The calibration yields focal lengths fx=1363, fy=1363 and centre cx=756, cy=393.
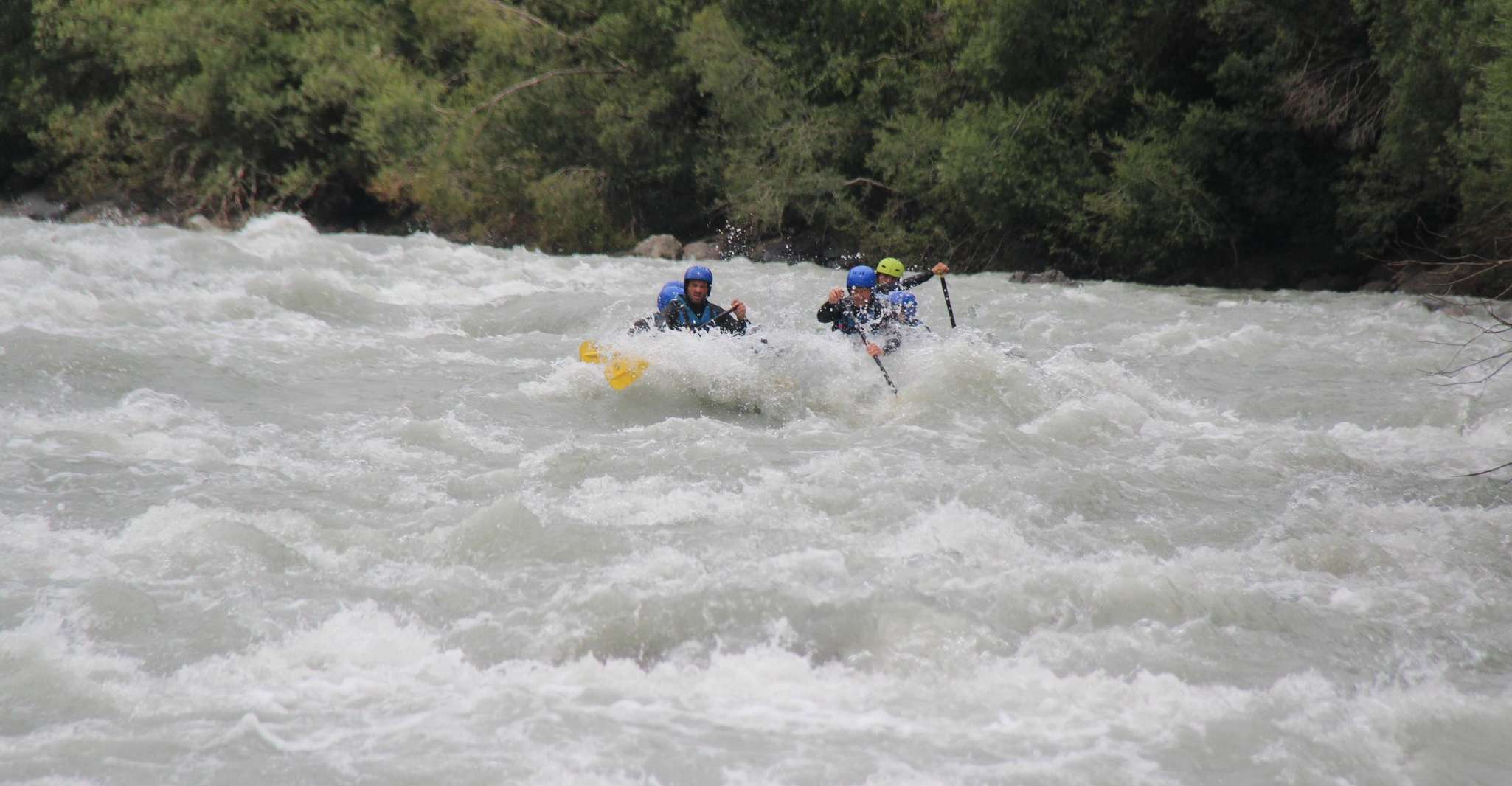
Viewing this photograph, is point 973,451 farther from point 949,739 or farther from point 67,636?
point 67,636

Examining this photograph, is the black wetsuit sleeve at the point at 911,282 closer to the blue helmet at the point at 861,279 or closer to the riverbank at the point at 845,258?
the blue helmet at the point at 861,279

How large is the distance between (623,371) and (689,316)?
87 cm

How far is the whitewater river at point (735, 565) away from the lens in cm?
432

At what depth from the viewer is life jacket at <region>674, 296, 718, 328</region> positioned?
9641mm

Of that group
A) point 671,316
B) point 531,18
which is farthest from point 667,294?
point 531,18

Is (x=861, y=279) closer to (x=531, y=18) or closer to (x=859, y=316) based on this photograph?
(x=859, y=316)

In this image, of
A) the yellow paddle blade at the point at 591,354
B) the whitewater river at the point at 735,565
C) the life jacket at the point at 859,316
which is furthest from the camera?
the life jacket at the point at 859,316

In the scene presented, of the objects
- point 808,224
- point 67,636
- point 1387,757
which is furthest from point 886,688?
point 808,224

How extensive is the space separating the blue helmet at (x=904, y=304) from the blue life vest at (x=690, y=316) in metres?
1.37

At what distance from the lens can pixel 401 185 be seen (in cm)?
2298

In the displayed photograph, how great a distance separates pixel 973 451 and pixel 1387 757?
3.60 meters

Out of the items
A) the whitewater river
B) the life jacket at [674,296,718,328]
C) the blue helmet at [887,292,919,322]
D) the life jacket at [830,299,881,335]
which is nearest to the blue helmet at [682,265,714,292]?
the life jacket at [674,296,718,328]

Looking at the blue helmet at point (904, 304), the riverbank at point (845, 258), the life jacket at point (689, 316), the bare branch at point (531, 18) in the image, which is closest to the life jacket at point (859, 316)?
the blue helmet at point (904, 304)

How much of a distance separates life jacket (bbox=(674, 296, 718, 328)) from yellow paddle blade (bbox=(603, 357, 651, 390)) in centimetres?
66
